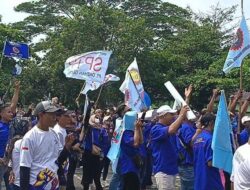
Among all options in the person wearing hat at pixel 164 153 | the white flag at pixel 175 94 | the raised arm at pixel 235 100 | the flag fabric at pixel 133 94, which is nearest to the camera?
the person wearing hat at pixel 164 153

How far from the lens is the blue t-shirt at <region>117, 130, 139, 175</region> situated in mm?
7641

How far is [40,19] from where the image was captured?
38.7m

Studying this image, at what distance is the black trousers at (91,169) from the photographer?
9.81 metres

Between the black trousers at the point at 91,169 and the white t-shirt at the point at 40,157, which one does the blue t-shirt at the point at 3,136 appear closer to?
the white t-shirt at the point at 40,157

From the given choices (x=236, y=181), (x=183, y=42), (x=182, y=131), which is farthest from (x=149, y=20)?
(x=236, y=181)

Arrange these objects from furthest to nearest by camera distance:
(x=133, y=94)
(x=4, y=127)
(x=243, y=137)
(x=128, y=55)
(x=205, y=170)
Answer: (x=128, y=55), (x=133, y=94), (x=243, y=137), (x=4, y=127), (x=205, y=170)

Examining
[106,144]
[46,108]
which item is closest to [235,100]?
[46,108]

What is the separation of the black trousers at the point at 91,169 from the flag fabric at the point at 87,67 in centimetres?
199

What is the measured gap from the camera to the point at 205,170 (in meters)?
6.03

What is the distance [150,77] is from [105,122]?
14208mm

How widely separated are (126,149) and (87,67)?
4.05m

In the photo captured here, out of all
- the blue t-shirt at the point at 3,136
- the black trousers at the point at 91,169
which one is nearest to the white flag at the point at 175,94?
the blue t-shirt at the point at 3,136

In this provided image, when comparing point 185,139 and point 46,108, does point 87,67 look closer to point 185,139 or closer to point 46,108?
point 185,139

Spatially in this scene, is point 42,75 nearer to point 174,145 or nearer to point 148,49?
point 148,49
